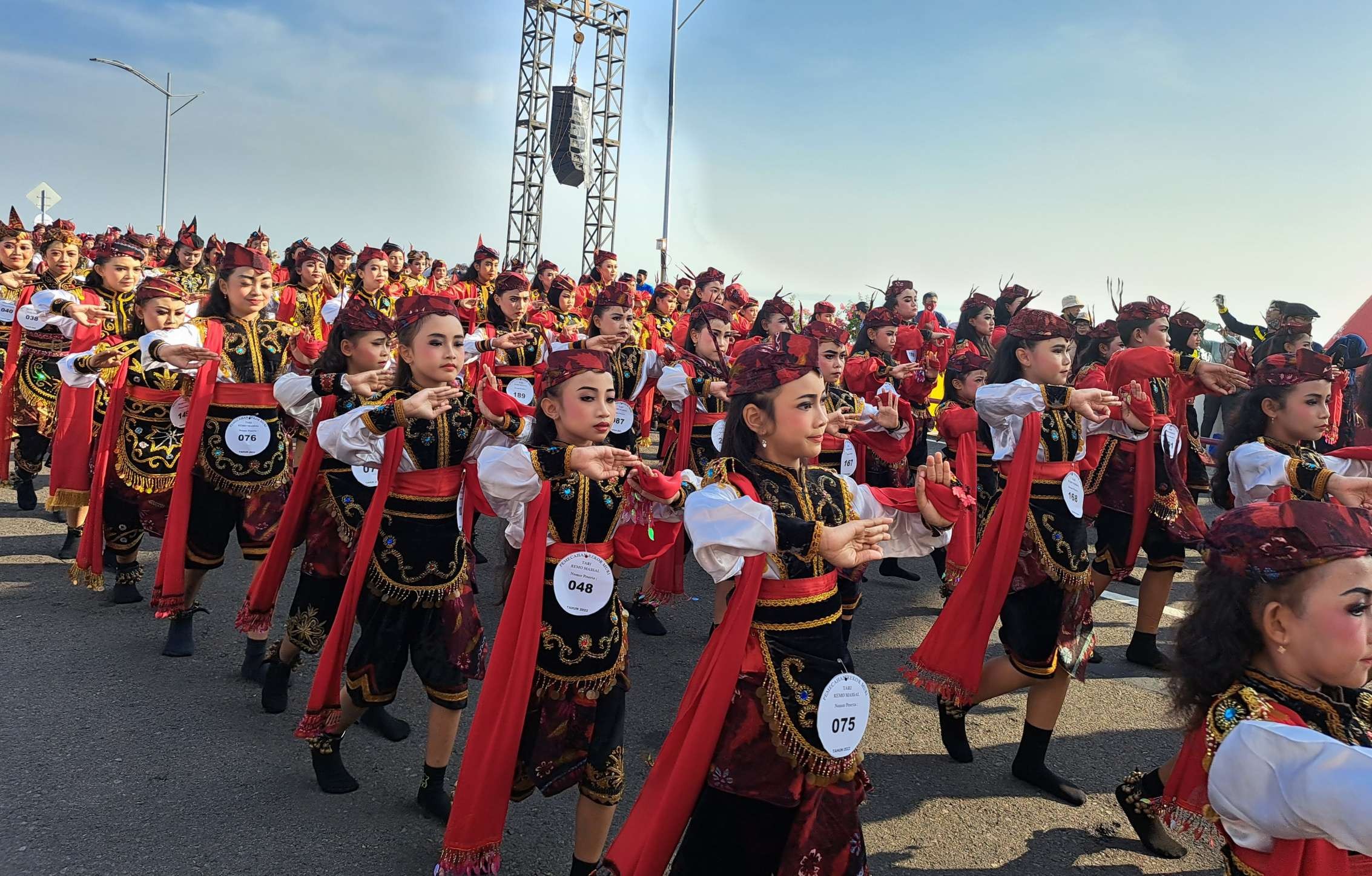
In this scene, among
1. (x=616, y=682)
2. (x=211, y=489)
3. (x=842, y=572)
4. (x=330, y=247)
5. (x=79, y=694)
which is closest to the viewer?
(x=616, y=682)

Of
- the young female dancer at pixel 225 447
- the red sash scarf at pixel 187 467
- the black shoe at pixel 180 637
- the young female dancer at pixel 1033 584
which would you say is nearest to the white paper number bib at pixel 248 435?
the young female dancer at pixel 225 447

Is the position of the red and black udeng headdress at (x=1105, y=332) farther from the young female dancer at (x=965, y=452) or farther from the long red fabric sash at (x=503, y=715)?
the long red fabric sash at (x=503, y=715)

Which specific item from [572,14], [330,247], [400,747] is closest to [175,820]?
[400,747]

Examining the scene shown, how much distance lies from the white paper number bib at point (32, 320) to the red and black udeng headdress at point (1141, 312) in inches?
315

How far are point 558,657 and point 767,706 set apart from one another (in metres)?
0.80

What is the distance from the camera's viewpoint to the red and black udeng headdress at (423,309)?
3830 millimetres

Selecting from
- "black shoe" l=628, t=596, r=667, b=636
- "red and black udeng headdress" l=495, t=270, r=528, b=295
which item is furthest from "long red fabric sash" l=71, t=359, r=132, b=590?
"black shoe" l=628, t=596, r=667, b=636

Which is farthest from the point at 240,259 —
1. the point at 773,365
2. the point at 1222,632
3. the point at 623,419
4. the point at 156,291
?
the point at 1222,632

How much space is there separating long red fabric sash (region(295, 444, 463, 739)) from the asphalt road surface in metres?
0.37

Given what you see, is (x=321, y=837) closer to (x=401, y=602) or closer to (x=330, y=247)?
(x=401, y=602)

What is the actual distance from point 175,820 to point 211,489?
6.69 ft

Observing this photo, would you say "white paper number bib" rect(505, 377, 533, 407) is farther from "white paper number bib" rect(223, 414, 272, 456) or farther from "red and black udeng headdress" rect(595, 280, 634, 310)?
"white paper number bib" rect(223, 414, 272, 456)

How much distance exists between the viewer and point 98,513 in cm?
549

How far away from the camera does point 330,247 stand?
13.1 m
